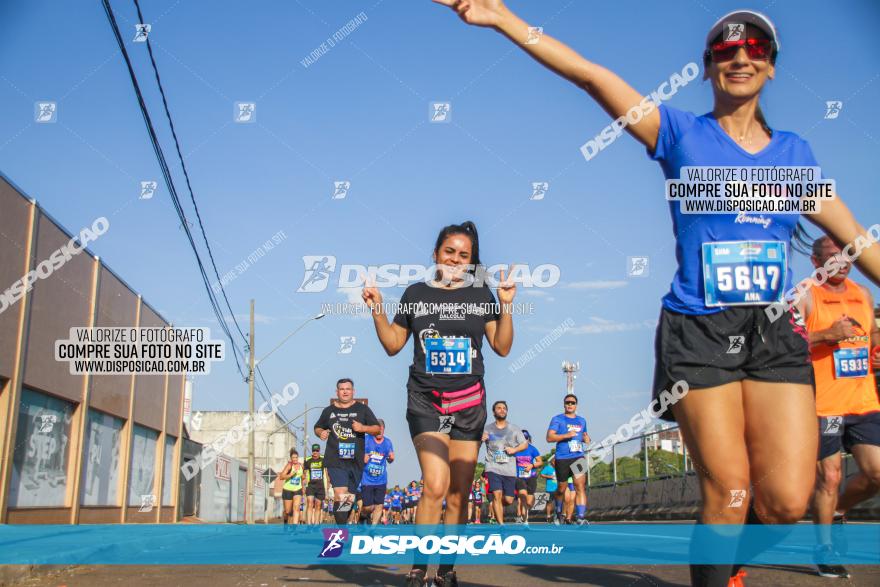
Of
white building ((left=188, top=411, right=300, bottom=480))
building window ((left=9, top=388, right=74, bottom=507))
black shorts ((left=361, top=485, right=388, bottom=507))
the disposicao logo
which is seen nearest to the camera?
the disposicao logo

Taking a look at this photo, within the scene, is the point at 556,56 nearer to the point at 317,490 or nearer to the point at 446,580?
the point at 446,580

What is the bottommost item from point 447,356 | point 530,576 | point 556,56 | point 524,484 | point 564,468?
point 530,576

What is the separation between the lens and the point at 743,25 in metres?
3.59

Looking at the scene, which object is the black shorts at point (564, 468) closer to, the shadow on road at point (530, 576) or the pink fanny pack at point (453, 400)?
the shadow on road at point (530, 576)

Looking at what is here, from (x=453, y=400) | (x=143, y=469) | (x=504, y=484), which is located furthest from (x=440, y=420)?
(x=143, y=469)

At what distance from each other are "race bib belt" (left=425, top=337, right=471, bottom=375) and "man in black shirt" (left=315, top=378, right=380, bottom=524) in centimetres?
571

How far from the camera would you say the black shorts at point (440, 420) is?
571 cm

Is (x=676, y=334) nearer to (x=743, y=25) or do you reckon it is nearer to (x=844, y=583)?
(x=743, y=25)

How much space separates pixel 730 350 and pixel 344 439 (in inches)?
344

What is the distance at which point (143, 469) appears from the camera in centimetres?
2788

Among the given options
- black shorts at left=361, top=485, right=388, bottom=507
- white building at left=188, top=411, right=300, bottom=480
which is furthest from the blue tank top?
white building at left=188, top=411, right=300, bottom=480

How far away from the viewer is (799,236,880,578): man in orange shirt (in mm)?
6469

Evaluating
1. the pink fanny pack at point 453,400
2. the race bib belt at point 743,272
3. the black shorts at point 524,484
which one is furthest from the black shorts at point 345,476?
the race bib belt at point 743,272

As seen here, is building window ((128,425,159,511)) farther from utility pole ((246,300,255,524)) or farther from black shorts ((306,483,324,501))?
black shorts ((306,483,324,501))
